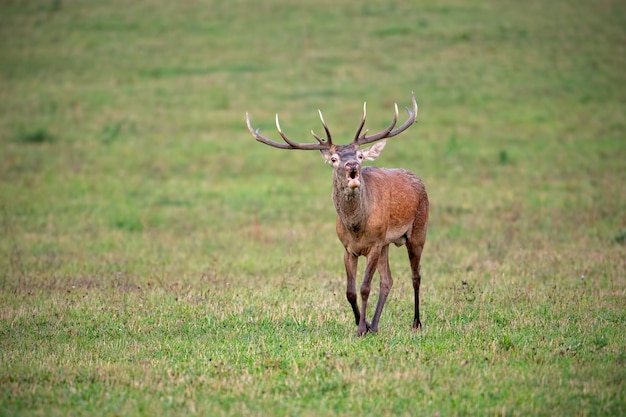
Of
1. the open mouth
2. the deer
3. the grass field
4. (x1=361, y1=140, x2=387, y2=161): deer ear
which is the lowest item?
the grass field

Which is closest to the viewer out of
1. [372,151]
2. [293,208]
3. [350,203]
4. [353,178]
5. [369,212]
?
[353,178]

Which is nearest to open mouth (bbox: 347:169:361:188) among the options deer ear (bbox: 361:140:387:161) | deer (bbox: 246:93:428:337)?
deer (bbox: 246:93:428:337)

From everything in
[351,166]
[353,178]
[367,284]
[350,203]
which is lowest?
[367,284]

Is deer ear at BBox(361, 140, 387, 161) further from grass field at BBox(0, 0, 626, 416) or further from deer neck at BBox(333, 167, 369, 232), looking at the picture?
grass field at BBox(0, 0, 626, 416)

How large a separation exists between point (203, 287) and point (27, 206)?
26.7 ft

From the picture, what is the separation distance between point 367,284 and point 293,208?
951 cm

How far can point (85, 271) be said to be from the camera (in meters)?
13.2

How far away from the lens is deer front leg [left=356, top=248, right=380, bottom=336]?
913cm

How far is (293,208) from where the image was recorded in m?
18.8

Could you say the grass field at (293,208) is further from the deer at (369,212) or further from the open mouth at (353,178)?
the open mouth at (353,178)

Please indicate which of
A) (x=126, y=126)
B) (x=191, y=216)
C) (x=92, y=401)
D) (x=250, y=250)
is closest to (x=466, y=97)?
(x=126, y=126)

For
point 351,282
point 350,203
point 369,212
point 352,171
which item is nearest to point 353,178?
point 352,171

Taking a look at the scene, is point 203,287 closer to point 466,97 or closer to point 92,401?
point 92,401

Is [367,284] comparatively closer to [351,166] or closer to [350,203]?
[350,203]
